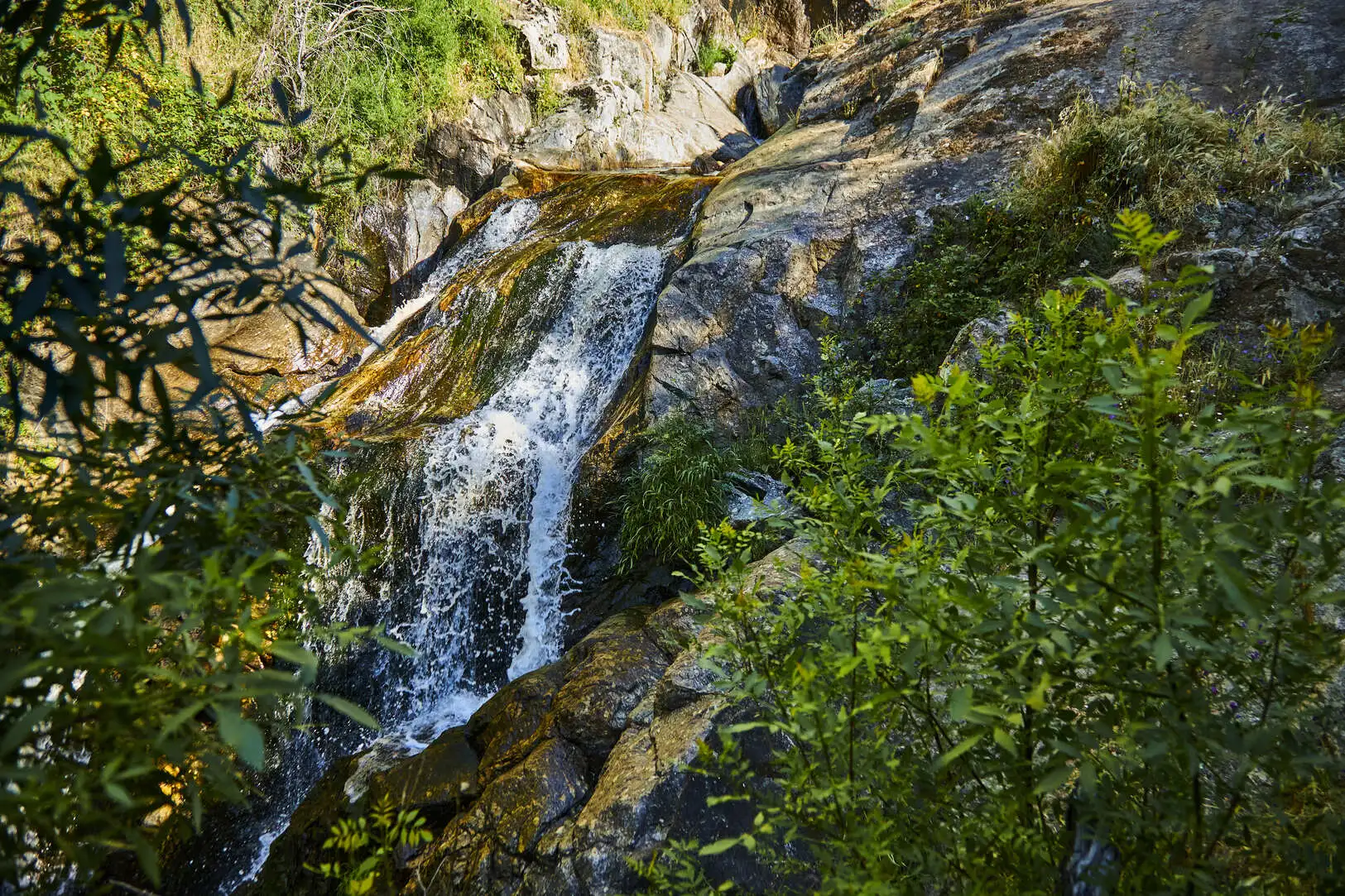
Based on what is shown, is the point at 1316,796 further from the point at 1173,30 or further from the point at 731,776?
the point at 1173,30

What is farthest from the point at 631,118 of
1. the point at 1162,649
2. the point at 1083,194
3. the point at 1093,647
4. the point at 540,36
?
the point at 1162,649

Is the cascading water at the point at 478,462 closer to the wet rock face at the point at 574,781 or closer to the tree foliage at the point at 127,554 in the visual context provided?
the wet rock face at the point at 574,781

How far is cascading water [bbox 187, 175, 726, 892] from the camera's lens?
5.13 m

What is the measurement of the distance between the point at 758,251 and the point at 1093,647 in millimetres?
5516

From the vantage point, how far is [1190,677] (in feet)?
3.28

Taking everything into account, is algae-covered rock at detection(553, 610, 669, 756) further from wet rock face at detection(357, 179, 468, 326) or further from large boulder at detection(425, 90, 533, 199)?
large boulder at detection(425, 90, 533, 199)

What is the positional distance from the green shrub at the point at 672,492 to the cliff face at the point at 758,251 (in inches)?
16.1

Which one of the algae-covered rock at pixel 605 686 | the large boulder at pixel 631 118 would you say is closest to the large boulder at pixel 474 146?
the large boulder at pixel 631 118

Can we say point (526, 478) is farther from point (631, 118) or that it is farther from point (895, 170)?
point (631, 118)

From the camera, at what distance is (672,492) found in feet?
15.7

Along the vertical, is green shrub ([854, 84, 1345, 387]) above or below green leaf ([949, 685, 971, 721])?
below

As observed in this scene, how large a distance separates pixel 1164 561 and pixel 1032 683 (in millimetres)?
260

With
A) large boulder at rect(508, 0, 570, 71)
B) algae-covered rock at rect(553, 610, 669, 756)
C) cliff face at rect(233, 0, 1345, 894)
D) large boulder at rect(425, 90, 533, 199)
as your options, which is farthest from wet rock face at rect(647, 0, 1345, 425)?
large boulder at rect(508, 0, 570, 71)

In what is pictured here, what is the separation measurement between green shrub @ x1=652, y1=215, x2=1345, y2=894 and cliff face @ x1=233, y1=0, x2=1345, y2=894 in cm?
61
